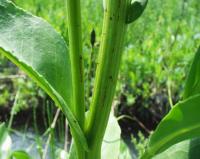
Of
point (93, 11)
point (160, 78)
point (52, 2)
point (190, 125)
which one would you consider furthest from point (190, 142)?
point (52, 2)

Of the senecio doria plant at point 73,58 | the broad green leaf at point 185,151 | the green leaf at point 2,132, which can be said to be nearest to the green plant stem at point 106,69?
the senecio doria plant at point 73,58

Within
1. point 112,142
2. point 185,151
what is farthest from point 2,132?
point 185,151

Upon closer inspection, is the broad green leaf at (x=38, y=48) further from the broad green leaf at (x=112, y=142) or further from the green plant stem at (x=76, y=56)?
the broad green leaf at (x=112, y=142)

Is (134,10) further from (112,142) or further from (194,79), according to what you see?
(112,142)

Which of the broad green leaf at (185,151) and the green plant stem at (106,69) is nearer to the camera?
the green plant stem at (106,69)

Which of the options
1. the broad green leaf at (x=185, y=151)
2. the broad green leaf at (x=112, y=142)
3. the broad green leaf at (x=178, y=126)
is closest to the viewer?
the broad green leaf at (x=178, y=126)

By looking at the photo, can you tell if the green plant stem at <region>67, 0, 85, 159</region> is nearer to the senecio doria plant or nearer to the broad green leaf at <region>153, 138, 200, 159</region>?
the senecio doria plant

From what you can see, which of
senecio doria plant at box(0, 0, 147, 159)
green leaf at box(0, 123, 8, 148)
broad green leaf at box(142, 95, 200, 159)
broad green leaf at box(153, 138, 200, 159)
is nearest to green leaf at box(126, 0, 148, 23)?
senecio doria plant at box(0, 0, 147, 159)
